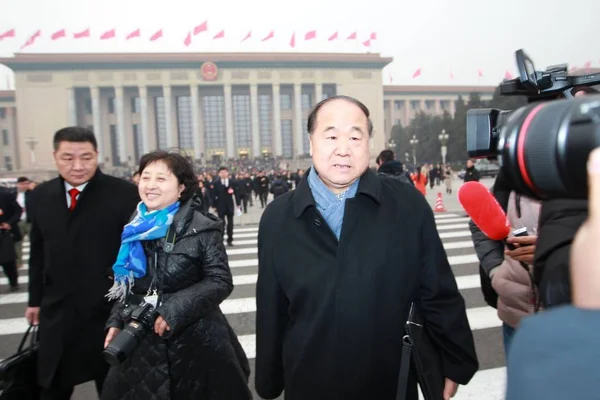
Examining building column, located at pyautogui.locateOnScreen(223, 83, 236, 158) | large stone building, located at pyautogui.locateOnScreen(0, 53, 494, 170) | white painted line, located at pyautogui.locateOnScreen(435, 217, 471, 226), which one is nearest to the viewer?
white painted line, located at pyautogui.locateOnScreen(435, 217, 471, 226)

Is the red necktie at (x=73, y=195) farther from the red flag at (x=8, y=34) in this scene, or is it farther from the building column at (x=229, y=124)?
the red flag at (x=8, y=34)

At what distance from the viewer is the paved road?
328 centimetres

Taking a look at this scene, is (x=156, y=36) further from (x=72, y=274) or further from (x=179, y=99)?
(x=72, y=274)

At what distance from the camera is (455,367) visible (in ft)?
5.47

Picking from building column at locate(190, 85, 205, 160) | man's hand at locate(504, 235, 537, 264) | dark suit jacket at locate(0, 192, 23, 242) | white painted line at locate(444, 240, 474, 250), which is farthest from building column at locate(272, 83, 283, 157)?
man's hand at locate(504, 235, 537, 264)

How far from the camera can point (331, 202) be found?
180 cm

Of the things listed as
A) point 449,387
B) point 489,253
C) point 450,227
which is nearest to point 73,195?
point 449,387

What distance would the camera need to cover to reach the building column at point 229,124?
214 ft

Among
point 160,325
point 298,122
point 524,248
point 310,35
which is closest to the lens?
point 524,248

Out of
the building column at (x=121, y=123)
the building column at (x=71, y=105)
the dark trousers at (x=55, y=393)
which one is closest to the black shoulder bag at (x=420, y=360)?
the dark trousers at (x=55, y=393)

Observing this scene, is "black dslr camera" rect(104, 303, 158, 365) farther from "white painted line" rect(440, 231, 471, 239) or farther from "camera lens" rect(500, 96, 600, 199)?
"white painted line" rect(440, 231, 471, 239)

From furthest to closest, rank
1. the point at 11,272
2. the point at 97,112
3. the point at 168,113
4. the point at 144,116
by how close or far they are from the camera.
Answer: the point at 168,113 < the point at 144,116 < the point at 97,112 < the point at 11,272

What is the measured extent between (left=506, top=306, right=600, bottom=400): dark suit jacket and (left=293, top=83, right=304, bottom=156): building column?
6806cm

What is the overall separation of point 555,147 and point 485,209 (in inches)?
51.1
